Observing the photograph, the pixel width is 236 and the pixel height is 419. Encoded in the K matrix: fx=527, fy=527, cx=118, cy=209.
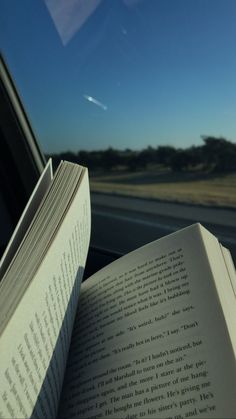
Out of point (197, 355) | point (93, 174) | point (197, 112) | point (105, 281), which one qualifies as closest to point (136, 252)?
point (105, 281)

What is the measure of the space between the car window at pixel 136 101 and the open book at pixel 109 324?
1.05ft

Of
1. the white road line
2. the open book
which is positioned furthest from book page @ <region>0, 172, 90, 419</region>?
the white road line

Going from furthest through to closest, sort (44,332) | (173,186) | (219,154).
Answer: (173,186), (219,154), (44,332)

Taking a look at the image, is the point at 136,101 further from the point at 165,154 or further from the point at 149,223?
the point at 149,223

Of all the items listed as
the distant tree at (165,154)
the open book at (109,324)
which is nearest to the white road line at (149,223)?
the distant tree at (165,154)

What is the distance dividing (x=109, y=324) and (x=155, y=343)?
68 millimetres

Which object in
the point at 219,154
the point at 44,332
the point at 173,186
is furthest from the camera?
the point at 173,186

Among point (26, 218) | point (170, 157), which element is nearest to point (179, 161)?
point (170, 157)

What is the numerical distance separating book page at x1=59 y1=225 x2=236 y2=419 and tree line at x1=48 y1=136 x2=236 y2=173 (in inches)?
13.0

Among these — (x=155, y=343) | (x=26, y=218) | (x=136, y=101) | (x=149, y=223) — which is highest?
(x=136, y=101)

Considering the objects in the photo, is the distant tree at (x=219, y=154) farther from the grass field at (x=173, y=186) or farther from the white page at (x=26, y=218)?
the white page at (x=26, y=218)

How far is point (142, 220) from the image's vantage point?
3.07 feet

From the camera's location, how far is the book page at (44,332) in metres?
0.35

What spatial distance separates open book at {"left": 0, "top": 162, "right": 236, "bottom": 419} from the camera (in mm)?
365
